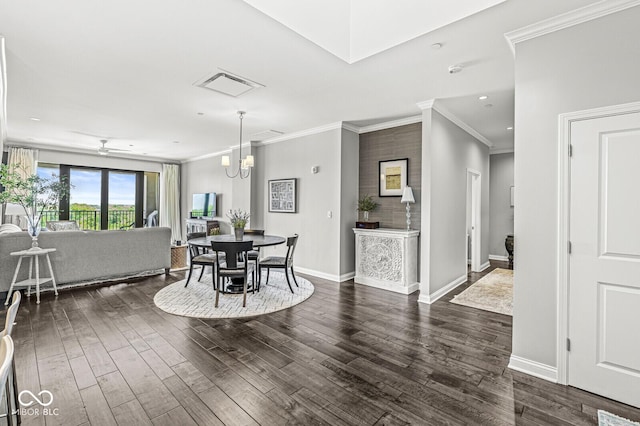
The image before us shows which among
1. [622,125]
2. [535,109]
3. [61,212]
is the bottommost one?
[61,212]

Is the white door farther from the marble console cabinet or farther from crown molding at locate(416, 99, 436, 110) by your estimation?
the marble console cabinet

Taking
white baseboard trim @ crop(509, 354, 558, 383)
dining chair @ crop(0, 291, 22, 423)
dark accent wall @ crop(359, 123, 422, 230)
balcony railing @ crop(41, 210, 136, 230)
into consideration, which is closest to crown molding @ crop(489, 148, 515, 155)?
dark accent wall @ crop(359, 123, 422, 230)

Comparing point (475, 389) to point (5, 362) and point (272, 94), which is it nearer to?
point (5, 362)

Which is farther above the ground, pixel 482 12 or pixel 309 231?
pixel 482 12

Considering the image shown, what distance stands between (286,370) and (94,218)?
856 cm

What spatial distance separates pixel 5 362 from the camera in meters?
0.93

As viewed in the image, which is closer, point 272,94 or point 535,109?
point 535,109

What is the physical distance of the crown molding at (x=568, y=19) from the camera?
2.04 m

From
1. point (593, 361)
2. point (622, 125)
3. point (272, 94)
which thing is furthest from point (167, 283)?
point (622, 125)

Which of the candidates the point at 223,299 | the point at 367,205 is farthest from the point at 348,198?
the point at 223,299

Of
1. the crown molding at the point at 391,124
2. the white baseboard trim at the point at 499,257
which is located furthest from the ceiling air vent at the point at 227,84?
the white baseboard trim at the point at 499,257

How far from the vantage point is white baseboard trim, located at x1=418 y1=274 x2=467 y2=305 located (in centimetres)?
412

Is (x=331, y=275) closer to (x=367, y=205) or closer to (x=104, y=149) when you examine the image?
(x=367, y=205)

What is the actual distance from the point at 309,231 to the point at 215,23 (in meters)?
3.91
